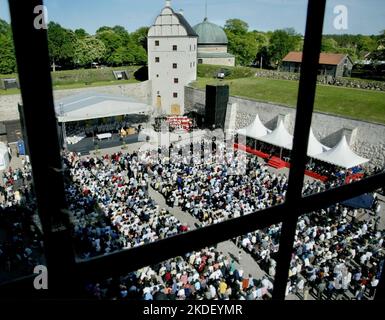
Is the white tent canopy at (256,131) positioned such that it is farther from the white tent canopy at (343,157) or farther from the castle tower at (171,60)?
the castle tower at (171,60)

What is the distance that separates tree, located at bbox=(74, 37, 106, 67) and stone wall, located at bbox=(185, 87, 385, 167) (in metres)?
15.1

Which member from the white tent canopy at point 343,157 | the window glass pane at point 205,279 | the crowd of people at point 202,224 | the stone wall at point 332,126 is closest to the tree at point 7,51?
the crowd of people at point 202,224

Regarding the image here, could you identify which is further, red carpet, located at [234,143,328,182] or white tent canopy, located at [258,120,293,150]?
white tent canopy, located at [258,120,293,150]

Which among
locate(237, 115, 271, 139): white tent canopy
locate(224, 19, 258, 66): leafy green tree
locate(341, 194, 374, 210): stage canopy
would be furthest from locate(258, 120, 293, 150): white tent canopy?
locate(224, 19, 258, 66): leafy green tree

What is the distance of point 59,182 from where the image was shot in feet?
2.33

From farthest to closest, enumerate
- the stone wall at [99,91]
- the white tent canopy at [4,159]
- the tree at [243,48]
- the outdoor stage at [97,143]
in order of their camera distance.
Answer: the tree at [243,48] → the stone wall at [99,91] → the outdoor stage at [97,143] → the white tent canopy at [4,159]

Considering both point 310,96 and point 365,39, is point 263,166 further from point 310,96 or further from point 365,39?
point 365,39

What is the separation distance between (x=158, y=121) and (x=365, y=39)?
19070 mm

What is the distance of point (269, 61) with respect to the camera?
30.9 meters

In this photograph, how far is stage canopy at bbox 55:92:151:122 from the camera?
19500 mm

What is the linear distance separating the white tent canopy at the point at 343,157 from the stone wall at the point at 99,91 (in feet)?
56.4

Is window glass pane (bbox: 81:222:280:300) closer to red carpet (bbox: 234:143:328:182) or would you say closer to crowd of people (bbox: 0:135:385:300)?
crowd of people (bbox: 0:135:385:300)

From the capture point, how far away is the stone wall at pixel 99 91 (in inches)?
832
